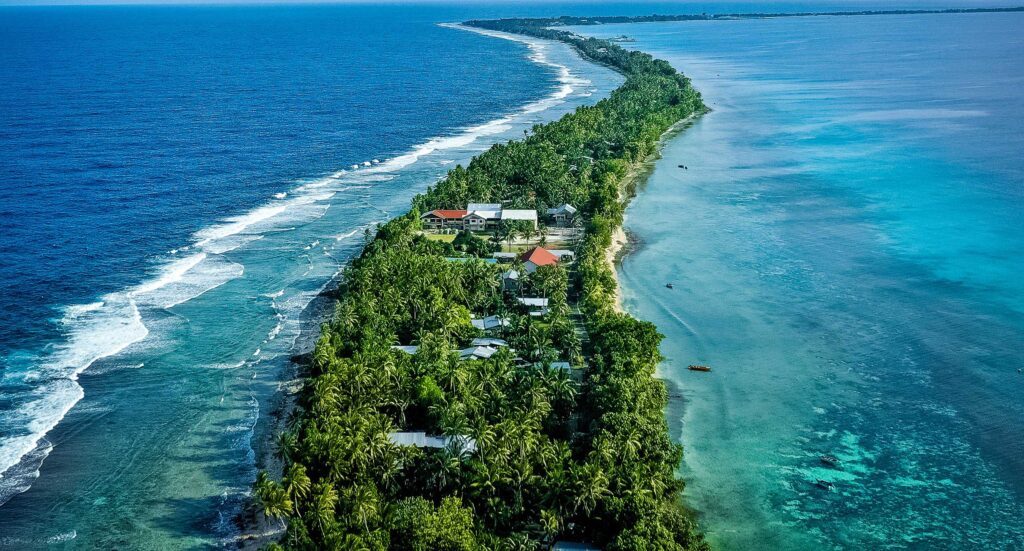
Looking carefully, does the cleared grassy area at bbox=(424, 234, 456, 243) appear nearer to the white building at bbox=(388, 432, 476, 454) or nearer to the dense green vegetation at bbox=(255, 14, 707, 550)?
the dense green vegetation at bbox=(255, 14, 707, 550)

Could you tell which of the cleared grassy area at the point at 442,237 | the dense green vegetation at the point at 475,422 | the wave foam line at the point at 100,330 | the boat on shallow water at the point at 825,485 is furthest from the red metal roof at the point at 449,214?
the boat on shallow water at the point at 825,485

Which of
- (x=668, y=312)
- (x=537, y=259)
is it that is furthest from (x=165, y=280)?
(x=668, y=312)

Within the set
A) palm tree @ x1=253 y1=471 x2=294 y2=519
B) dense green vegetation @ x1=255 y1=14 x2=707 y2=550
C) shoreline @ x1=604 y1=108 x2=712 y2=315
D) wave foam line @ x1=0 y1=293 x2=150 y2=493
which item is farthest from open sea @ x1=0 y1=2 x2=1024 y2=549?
dense green vegetation @ x1=255 y1=14 x2=707 y2=550

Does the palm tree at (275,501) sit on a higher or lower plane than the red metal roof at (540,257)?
lower

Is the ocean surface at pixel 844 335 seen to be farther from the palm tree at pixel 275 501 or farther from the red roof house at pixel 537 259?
the palm tree at pixel 275 501

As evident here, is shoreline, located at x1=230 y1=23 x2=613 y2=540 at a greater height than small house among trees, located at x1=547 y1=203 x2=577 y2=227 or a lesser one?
lesser

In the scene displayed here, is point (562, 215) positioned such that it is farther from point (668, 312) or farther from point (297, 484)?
point (297, 484)

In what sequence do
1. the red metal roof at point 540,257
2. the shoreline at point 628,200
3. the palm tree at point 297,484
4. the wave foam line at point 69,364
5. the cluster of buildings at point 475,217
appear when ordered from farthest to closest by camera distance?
1. the cluster of buildings at point 475,217
2. the shoreline at point 628,200
3. the red metal roof at point 540,257
4. the wave foam line at point 69,364
5. the palm tree at point 297,484
